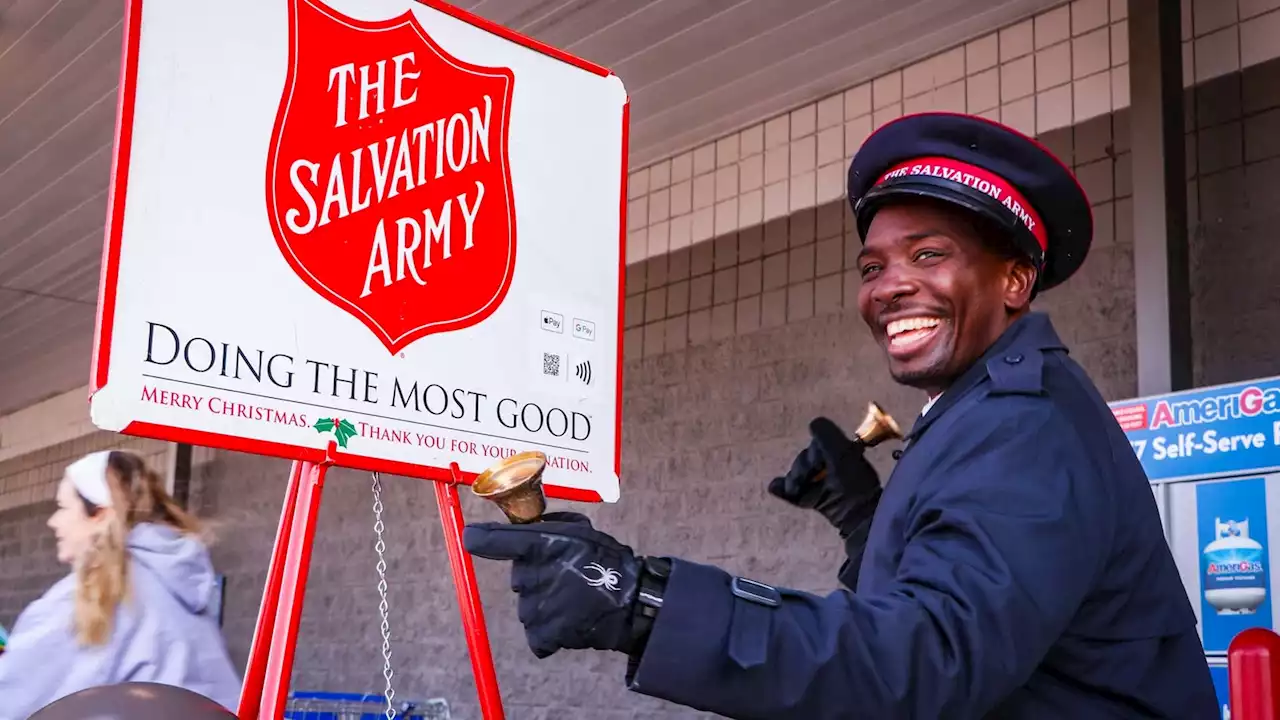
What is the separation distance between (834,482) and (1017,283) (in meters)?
0.67

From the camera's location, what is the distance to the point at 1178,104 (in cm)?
374

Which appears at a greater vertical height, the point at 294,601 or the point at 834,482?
the point at 834,482

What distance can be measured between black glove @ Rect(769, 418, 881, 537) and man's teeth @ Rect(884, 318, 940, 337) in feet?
1.98

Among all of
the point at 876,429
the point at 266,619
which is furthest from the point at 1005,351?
the point at 266,619

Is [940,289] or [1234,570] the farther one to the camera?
[1234,570]

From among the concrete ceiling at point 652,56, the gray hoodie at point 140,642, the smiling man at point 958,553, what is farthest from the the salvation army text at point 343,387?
the concrete ceiling at point 652,56

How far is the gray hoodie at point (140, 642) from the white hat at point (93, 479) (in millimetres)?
139

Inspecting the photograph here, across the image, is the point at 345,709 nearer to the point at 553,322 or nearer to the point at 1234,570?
the point at 553,322

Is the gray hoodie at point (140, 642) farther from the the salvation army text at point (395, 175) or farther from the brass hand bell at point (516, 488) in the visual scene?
the brass hand bell at point (516, 488)

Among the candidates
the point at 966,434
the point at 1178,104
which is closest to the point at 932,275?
the point at 966,434

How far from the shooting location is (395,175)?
210 cm

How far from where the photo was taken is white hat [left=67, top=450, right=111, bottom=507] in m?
3.27

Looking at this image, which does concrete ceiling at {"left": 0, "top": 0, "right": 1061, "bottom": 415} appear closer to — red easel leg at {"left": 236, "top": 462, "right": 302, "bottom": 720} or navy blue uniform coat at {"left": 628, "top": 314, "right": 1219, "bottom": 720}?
red easel leg at {"left": 236, "top": 462, "right": 302, "bottom": 720}

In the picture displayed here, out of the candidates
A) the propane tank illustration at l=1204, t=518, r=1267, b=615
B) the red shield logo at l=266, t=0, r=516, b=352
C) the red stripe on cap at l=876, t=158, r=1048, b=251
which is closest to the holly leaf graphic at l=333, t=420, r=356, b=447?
the red shield logo at l=266, t=0, r=516, b=352
